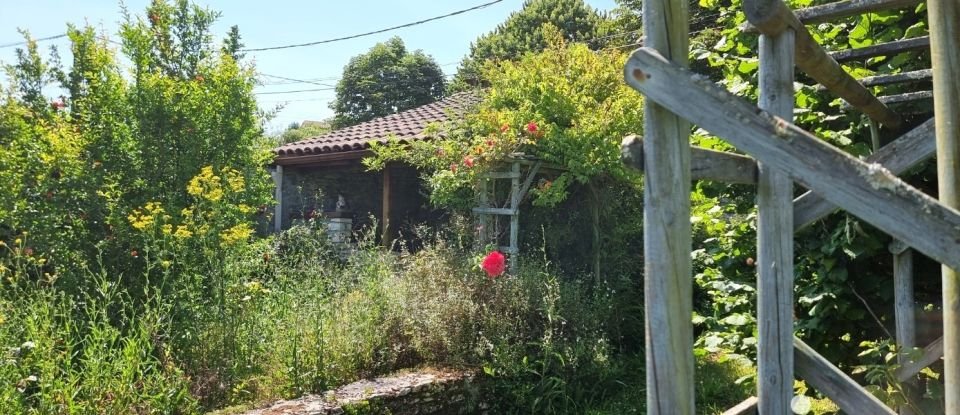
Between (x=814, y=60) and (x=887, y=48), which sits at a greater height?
(x=887, y=48)

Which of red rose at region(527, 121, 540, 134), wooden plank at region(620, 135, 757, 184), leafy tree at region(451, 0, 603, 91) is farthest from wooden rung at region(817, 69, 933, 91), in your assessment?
leafy tree at region(451, 0, 603, 91)

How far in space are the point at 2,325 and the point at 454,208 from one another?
11.4 ft

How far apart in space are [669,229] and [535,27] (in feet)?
74.4

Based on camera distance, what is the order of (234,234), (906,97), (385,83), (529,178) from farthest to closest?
(385,83) < (529,178) < (234,234) < (906,97)

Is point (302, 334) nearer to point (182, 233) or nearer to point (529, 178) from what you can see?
point (182, 233)

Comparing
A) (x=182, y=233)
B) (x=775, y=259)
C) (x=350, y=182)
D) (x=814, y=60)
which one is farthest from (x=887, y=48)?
(x=350, y=182)

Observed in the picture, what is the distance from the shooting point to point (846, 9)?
2242 mm

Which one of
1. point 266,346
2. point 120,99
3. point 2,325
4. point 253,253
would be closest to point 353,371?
point 266,346

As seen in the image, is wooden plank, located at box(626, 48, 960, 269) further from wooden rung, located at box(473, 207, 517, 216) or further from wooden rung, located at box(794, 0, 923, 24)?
wooden rung, located at box(473, 207, 517, 216)

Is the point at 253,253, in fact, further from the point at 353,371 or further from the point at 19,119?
the point at 19,119

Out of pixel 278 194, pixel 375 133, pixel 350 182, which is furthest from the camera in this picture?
pixel 350 182

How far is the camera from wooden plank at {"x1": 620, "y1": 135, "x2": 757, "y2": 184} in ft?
5.24

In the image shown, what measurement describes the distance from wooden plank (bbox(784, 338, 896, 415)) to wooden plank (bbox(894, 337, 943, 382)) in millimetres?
516

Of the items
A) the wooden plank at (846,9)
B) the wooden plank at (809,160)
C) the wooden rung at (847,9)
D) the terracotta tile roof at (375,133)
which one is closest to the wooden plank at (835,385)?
the wooden plank at (809,160)
